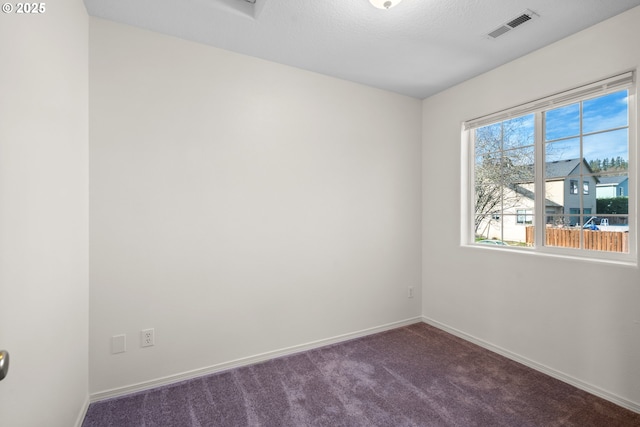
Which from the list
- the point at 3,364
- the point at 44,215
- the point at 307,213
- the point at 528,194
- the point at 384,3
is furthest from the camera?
the point at 307,213

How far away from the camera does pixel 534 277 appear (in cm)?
239

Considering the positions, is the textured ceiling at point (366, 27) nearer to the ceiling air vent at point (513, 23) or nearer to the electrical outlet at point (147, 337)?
the ceiling air vent at point (513, 23)

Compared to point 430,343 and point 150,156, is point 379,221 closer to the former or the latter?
point 430,343

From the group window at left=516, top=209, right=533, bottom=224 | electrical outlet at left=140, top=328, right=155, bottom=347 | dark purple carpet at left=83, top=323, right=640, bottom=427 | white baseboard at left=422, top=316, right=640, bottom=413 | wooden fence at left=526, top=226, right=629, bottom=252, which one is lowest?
dark purple carpet at left=83, top=323, right=640, bottom=427

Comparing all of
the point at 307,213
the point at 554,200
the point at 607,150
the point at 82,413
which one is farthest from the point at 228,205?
the point at 607,150

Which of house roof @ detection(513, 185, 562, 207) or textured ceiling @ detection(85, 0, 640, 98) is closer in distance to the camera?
textured ceiling @ detection(85, 0, 640, 98)

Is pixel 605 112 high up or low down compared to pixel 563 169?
up

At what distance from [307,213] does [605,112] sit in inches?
94.0

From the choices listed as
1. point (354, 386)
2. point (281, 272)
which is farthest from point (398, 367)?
point (281, 272)

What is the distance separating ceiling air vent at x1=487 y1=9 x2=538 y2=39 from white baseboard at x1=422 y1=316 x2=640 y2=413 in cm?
257

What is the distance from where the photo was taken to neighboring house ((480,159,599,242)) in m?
2.21

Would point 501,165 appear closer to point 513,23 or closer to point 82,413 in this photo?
point 513,23

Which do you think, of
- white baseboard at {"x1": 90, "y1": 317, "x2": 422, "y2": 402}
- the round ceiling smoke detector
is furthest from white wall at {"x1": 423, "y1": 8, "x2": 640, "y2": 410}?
the round ceiling smoke detector

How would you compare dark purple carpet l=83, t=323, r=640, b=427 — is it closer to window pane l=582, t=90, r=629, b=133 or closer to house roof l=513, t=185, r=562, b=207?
house roof l=513, t=185, r=562, b=207
